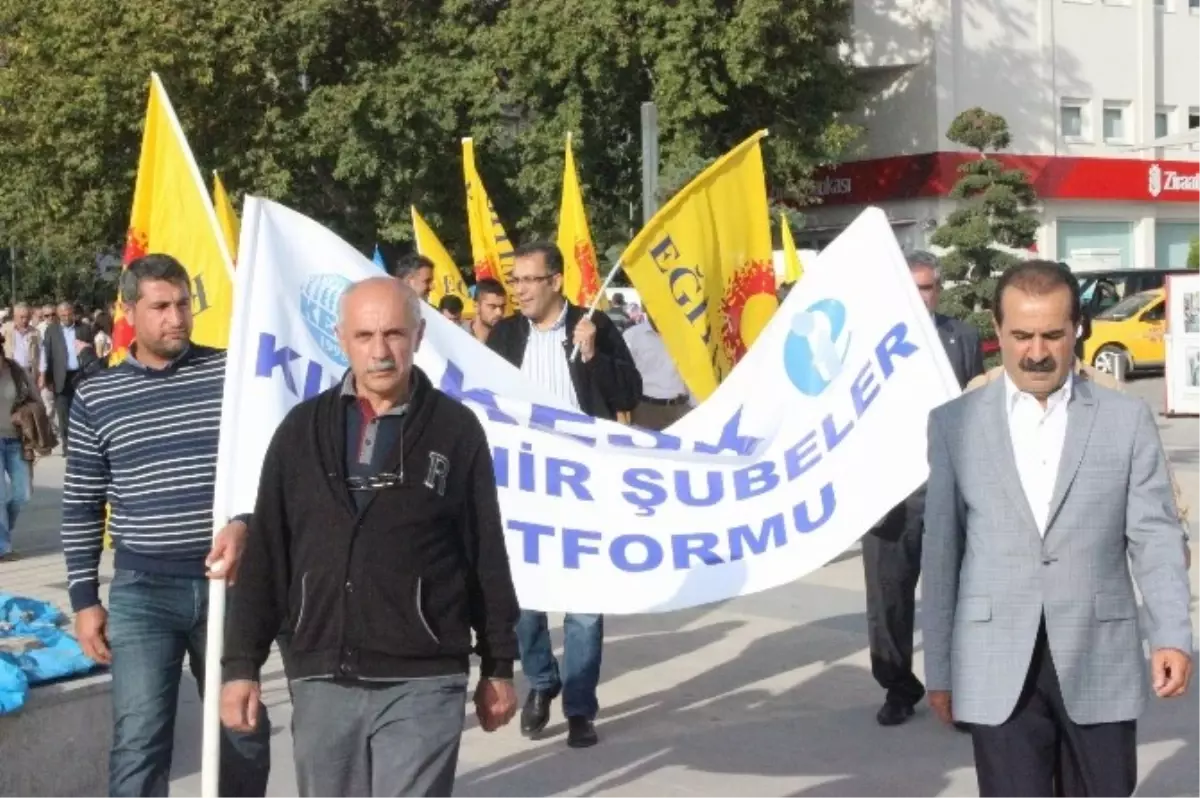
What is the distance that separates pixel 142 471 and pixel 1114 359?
25.5m

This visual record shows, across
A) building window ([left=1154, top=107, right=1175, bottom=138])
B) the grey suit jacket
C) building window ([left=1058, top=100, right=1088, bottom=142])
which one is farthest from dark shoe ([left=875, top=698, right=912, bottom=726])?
building window ([left=1154, top=107, right=1175, bottom=138])

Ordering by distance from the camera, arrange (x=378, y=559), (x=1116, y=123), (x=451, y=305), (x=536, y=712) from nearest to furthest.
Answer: (x=378, y=559), (x=536, y=712), (x=451, y=305), (x=1116, y=123)

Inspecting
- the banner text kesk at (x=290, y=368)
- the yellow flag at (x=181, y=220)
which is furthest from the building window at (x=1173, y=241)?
the banner text kesk at (x=290, y=368)

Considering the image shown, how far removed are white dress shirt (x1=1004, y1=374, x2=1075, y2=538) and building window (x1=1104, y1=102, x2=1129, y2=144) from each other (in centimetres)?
3859

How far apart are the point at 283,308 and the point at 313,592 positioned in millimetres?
1487

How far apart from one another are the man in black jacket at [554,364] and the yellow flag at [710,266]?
1.24 meters

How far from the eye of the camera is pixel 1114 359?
28.6m

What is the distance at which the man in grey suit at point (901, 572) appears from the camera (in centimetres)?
718

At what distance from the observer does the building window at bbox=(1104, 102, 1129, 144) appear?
40938 millimetres

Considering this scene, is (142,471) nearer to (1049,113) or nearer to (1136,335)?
(1136,335)

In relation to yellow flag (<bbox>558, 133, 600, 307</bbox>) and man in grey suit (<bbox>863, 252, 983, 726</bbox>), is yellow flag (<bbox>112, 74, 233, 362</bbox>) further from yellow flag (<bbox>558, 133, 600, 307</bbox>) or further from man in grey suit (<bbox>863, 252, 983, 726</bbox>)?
yellow flag (<bbox>558, 133, 600, 307</bbox>)

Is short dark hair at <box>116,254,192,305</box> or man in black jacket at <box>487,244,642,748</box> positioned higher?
short dark hair at <box>116,254,192,305</box>

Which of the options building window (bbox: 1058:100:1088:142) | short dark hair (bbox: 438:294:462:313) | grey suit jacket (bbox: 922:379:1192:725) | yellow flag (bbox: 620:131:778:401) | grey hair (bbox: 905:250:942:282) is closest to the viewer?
grey suit jacket (bbox: 922:379:1192:725)

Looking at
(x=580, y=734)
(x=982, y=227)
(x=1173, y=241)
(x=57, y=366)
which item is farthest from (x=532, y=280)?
(x=1173, y=241)
